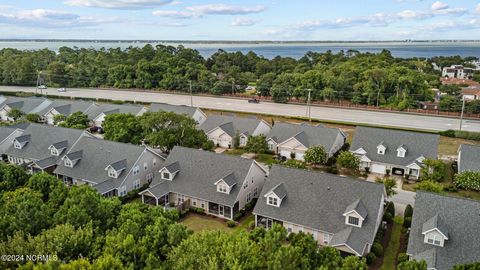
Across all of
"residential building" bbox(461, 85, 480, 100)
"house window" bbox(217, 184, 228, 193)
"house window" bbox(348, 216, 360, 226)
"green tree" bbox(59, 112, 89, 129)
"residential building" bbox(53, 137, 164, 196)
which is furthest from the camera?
"residential building" bbox(461, 85, 480, 100)

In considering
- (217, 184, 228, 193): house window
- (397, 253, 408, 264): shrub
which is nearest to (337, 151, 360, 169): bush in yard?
(217, 184, 228, 193): house window

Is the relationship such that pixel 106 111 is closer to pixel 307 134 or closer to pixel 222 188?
pixel 307 134

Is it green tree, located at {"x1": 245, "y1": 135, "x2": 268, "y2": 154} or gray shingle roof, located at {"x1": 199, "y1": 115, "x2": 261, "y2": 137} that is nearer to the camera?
green tree, located at {"x1": 245, "y1": 135, "x2": 268, "y2": 154}

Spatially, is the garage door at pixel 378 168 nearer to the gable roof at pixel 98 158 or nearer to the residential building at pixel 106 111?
the gable roof at pixel 98 158

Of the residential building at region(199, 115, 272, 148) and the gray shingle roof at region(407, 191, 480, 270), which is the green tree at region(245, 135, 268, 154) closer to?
the residential building at region(199, 115, 272, 148)

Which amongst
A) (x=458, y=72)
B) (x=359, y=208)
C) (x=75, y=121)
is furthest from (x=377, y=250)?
(x=458, y=72)

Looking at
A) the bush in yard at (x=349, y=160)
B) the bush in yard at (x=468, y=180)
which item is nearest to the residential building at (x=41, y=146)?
the bush in yard at (x=349, y=160)

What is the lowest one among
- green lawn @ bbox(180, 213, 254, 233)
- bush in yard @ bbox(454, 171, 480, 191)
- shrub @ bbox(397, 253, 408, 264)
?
green lawn @ bbox(180, 213, 254, 233)

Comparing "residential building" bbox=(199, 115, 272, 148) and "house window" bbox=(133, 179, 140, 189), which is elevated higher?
"residential building" bbox=(199, 115, 272, 148)
